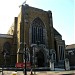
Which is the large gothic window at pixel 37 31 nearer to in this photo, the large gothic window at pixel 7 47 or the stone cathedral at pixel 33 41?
the stone cathedral at pixel 33 41

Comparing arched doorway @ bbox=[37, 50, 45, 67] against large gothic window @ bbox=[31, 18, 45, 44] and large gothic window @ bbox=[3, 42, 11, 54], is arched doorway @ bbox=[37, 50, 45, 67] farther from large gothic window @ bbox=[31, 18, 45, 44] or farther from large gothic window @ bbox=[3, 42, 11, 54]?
large gothic window @ bbox=[3, 42, 11, 54]

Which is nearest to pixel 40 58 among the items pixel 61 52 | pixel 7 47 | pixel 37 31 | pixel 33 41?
pixel 33 41

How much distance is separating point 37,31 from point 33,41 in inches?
104

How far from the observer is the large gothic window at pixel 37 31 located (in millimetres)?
45188

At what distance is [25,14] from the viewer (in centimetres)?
4409

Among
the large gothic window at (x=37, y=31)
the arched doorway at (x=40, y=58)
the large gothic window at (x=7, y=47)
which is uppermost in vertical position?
the large gothic window at (x=37, y=31)

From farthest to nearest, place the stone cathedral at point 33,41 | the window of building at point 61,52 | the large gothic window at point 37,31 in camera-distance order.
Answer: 1. the window of building at point 61,52
2. the large gothic window at point 37,31
3. the stone cathedral at point 33,41

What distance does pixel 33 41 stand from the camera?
44.9 meters

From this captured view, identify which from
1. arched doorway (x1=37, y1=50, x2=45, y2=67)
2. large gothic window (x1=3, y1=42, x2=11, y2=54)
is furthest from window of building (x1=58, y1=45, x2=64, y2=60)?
large gothic window (x1=3, y1=42, x2=11, y2=54)

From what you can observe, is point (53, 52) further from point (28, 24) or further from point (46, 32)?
point (28, 24)

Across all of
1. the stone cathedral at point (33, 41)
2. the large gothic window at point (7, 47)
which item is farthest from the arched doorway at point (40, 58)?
the large gothic window at point (7, 47)

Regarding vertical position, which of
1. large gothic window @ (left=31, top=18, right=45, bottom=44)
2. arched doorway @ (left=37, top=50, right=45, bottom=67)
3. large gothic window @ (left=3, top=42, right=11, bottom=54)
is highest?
large gothic window @ (left=31, top=18, right=45, bottom=44)

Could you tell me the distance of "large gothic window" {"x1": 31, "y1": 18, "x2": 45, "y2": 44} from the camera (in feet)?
148

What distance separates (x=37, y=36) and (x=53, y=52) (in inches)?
213
